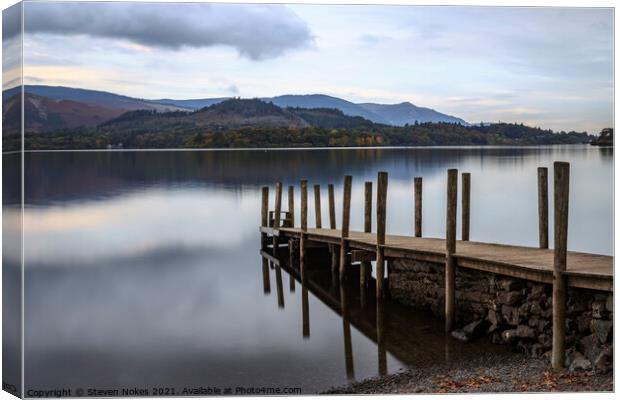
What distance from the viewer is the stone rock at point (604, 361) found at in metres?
7.37

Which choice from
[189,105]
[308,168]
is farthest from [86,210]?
[308,168]

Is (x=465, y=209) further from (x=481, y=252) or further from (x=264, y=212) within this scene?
(x=264, y=212)

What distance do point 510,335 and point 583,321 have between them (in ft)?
4.06

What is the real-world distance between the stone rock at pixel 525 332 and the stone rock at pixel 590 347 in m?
0.96

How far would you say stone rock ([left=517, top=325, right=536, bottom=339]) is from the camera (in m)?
8.82

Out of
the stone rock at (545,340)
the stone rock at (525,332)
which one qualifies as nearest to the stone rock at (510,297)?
the stone rock at (525,332)

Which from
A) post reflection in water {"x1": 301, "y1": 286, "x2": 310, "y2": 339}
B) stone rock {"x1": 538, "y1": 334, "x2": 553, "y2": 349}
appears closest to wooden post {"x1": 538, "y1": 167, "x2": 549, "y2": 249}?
stone rock {"x1": 538, "y1": 334, "x2": 553, "y2": 349}

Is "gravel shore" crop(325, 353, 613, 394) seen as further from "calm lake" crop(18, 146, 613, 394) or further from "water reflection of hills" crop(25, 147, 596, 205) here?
"water reflection of hills" crop(25, 147, 596, 205)

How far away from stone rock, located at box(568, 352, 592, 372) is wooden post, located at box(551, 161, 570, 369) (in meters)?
0.16

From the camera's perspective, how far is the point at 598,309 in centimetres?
784

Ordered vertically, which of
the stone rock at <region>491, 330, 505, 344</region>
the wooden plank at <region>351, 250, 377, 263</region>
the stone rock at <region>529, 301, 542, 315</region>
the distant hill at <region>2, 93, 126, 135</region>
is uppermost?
the distant hill at <region>2, 93, 126, 135</region>

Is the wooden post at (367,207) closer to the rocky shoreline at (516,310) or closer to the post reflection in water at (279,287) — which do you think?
the post reflection in water at (279,287)

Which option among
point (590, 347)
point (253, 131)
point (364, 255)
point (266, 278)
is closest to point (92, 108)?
point (266, 278)

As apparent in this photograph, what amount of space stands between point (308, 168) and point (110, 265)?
30.7 meters
